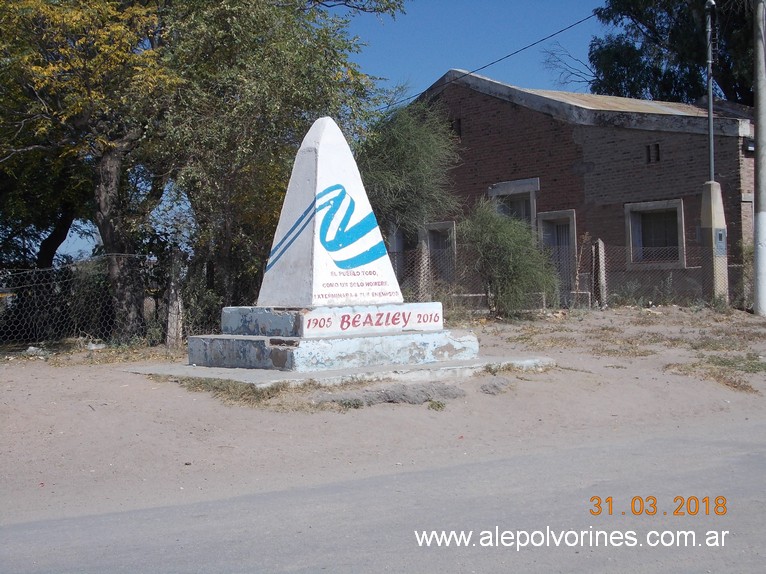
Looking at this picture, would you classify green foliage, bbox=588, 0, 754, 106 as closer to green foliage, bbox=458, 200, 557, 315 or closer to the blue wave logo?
green foliage, bbox=458, 200, 557, 315

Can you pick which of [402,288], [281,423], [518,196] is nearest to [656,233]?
[518,196]

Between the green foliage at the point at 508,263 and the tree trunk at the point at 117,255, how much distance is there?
6901 mm

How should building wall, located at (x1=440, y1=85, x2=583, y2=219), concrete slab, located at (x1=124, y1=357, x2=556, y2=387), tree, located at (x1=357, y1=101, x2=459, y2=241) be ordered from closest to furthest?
concrete slab, located at (x1=124, y1=357, x2=556, y2=387), tree, located at (x1=357, y1=101, x2=459, y2=241), building wall, located at (x1=440, y1=85, x2=583, y2=219)

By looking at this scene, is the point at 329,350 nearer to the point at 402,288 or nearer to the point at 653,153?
the point at 402,288

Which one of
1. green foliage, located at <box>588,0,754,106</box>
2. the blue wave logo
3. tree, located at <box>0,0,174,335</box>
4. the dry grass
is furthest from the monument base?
green foliage, located at <box>588,0,754,106</box>

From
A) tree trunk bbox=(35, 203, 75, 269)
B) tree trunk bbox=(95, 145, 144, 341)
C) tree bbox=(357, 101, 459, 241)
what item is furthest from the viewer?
tree bbox=(357, 101, 459, 241)

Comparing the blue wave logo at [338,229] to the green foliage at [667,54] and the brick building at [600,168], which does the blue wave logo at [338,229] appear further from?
the green foliage at [667,54]

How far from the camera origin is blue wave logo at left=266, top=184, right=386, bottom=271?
10.3 m

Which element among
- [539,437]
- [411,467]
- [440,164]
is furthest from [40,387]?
[440,164]

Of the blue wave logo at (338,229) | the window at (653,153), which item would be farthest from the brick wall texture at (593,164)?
the blue wave logo at (338,229)

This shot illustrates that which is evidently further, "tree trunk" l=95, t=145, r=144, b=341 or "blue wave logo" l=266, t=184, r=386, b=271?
"tree trunk" l=95, t=145, r=144, b=341

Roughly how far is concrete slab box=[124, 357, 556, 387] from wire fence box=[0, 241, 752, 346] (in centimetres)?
325

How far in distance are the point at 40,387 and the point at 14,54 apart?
6222 millimetres

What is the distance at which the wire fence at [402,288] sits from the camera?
13898mm
